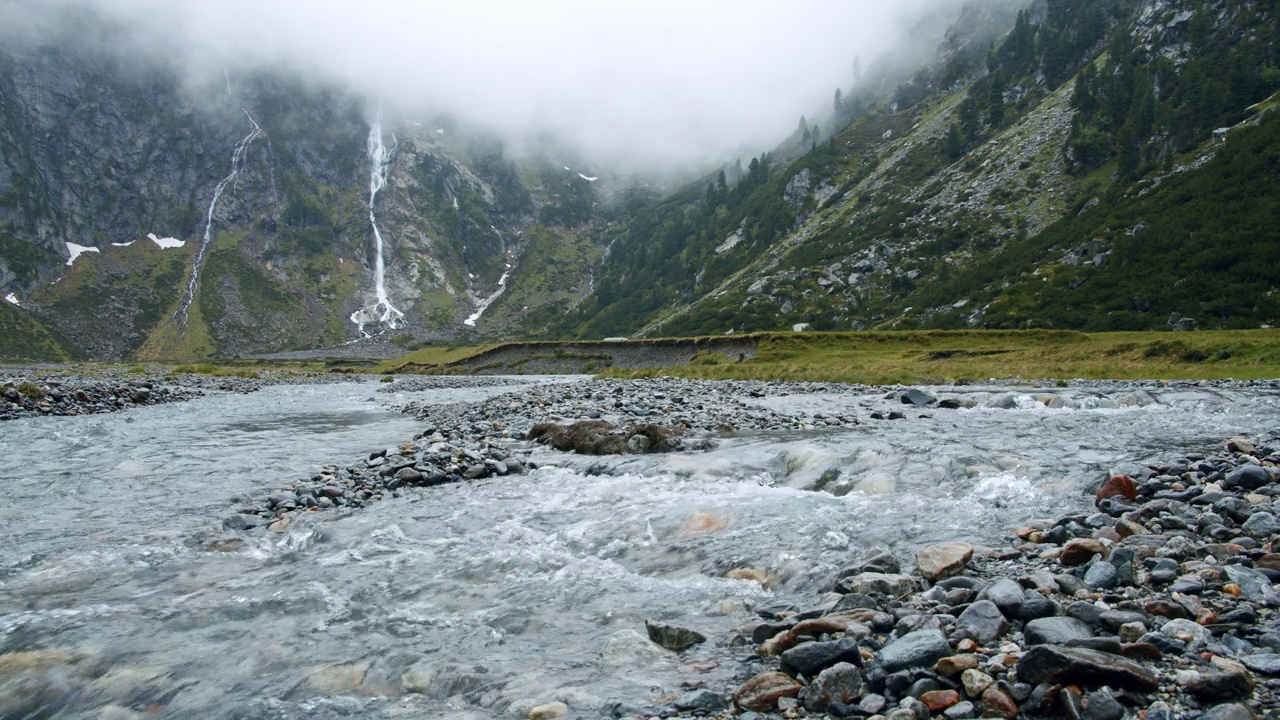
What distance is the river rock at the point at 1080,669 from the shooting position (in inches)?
147

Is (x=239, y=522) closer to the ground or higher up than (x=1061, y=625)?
closer to the ground

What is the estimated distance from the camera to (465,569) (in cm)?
848

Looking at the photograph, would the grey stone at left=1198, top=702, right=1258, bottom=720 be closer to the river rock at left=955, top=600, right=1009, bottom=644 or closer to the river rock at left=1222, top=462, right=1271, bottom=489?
the river rock at left=955, top=600, right=1009, bottom=644

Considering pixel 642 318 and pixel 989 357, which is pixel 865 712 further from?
pixel 642 318

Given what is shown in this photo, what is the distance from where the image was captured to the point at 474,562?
8750 millimetres

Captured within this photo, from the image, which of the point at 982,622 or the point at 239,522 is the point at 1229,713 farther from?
the point at 239,522

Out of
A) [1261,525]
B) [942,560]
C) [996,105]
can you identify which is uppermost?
[996,105]

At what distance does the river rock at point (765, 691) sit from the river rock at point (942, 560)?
271cm

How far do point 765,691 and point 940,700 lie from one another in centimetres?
115

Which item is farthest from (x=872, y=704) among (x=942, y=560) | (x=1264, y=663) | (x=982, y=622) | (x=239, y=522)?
(x=239, y=522)

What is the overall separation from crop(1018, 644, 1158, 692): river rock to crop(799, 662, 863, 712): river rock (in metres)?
1.03

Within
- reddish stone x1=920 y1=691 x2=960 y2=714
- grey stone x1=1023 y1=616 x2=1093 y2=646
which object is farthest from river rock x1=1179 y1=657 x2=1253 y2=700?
reddish stone x1=920 y1=691 x2=960 y2=714

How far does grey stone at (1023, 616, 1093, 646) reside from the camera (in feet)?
14.6

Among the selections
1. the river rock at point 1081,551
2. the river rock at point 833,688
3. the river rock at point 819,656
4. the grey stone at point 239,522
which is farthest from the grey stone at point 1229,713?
the grey stone at point 239,522
